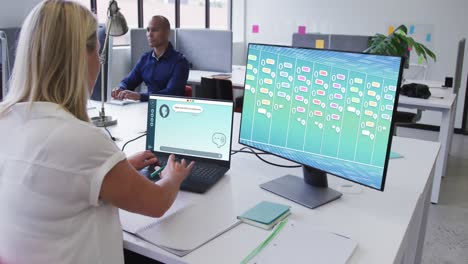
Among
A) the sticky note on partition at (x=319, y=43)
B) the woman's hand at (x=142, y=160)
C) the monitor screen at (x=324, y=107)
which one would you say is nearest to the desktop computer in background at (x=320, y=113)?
the monitor screen at (x=324, y=107)

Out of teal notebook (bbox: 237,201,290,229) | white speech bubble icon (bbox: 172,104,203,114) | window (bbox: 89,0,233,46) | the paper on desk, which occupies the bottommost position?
the paper on desk

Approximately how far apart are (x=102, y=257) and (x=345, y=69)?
2.53ft

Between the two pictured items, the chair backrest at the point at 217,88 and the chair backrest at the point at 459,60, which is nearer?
the chair backrest at the point at 217,88

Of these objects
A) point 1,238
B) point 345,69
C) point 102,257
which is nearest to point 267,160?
point 345,69

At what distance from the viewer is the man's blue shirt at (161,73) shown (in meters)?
3.25

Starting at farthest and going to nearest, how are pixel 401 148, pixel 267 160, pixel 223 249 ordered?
pixel 401 148
pixel 267 160
pixel 223 249

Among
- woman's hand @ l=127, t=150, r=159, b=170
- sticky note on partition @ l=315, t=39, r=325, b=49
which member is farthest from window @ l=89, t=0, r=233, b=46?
woman's hand @ l=127, t=150, r=159, b=170

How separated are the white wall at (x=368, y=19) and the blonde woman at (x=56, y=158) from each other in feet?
15.9

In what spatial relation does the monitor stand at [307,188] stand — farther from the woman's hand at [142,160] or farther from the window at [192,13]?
the window at [192,13]

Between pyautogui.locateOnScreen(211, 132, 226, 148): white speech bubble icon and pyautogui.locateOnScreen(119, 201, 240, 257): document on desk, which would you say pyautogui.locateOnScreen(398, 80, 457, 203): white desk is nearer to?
pyautogui.locateOnScreen(211, 132, 226, 148): white speech bubble icon

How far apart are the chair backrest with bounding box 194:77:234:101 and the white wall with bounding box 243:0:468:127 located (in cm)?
284

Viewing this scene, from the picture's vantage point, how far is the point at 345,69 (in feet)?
3.78

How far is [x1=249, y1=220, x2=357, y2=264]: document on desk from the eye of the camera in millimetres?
948

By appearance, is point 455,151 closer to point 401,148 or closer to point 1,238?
point 401,148
